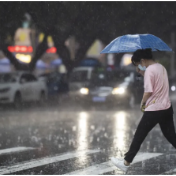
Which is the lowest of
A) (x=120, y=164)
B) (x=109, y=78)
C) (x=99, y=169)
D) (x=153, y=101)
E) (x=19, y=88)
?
(x=99, y=169)

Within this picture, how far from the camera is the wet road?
8.02m

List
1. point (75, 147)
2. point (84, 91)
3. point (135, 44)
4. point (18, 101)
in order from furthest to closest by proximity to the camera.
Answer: point (18, 101), point (84, 91), point (75, 147), point (135, 44)

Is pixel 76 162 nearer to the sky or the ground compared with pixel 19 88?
nearer to the ground

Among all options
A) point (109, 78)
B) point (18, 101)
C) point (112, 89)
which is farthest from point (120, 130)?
point (18, 101)

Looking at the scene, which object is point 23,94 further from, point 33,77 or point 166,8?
point 166,8

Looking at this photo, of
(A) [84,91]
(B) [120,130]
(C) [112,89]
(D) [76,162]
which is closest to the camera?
(D) [76,162]

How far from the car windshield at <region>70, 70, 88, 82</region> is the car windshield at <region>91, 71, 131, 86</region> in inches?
193

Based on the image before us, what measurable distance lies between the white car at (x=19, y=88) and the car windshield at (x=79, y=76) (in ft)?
7.96

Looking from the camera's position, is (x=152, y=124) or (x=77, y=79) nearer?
(x=152, y=124)

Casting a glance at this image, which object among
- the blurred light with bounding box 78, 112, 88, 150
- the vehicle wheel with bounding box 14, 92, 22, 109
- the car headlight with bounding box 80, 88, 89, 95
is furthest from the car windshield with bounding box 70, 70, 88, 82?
the blurred light with bounding box 78, 112, 88, 150

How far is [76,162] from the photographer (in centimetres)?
861

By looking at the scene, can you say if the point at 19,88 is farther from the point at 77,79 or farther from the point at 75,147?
the point at 75,147

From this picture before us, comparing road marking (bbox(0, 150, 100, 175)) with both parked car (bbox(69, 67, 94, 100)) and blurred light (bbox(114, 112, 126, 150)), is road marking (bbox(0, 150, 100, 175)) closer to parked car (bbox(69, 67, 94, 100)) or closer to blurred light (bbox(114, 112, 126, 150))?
blurred light (bbox(114, 112, 126, 150))

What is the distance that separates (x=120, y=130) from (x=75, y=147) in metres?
3.09
